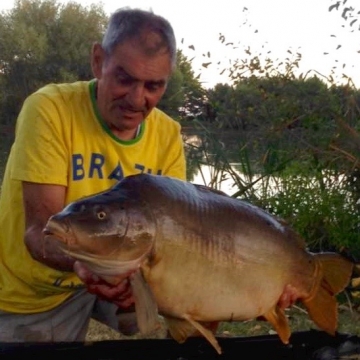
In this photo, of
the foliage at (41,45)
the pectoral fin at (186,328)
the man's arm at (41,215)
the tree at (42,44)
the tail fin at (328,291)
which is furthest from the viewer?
the tree at (42,44)

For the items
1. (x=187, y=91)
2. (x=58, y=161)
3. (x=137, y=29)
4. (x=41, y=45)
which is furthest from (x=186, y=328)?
(x=41, y=45)

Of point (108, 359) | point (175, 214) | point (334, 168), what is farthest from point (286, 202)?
point (175, 214)

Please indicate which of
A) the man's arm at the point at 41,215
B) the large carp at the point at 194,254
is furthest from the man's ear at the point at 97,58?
the large carp at the point at 194,254

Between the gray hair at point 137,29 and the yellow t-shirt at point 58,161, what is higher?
the gray hair at point 137,29

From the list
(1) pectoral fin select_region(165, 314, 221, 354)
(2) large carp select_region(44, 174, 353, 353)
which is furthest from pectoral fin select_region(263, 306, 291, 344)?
(1) pectoral fin select_region(165, 314, 221, 354)

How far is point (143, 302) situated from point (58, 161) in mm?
666

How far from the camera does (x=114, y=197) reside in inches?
76.4

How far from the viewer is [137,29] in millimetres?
2512

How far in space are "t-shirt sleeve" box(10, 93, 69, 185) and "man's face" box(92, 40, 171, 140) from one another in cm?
16

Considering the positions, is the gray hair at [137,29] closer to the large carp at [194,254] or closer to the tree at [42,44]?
the large carp at [194,254]

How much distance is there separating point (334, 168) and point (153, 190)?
3415mm

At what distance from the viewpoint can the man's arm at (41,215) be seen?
225cm

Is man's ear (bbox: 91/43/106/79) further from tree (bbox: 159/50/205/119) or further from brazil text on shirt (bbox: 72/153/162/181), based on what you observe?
tree (bbox: 159/50/205/119)

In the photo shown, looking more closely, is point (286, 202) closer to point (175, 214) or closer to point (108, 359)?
point (108, 359)
